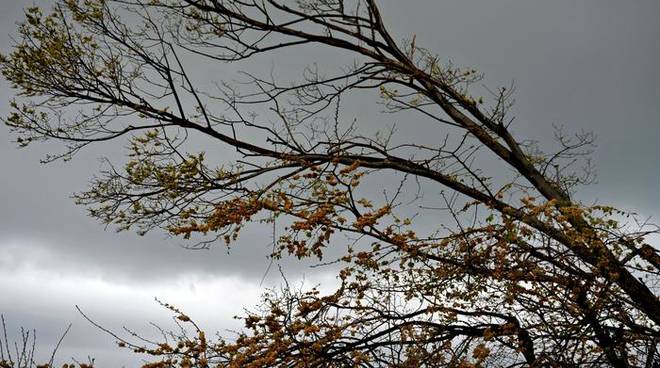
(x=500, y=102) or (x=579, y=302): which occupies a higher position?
(x=500, y=102)

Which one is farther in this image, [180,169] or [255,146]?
[255,146]

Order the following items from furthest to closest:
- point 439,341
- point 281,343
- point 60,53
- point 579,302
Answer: point 60,53 < point 439,341 < point 579,302 < point 281,343

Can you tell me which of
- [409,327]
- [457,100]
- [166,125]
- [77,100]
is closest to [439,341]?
[409,327]

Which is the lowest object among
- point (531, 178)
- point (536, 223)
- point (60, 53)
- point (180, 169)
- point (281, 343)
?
point (281, 343)

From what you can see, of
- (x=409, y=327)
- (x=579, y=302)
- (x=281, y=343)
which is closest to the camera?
(x=281, y=343)

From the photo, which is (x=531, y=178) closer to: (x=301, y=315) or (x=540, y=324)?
(x=540, y=324)

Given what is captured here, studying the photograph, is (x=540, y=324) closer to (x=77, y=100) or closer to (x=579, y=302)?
(x=579, y=302)

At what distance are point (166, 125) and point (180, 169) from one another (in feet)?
4.64

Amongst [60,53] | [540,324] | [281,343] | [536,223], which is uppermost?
[60,53]

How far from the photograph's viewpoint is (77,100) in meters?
7.67

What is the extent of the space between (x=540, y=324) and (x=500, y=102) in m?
4.21

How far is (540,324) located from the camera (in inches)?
182

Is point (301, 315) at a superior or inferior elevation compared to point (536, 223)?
inferior

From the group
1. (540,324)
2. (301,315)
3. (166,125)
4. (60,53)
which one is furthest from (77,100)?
(540,324)
